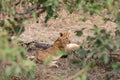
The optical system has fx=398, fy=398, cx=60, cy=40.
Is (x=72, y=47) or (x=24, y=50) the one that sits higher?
(x=24, y=50)

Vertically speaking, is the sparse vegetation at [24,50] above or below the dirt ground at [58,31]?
above

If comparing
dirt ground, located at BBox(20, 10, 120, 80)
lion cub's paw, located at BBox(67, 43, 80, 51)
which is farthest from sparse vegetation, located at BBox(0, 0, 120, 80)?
lion cub's paw, located at BBox(67, 43, 80, 51)

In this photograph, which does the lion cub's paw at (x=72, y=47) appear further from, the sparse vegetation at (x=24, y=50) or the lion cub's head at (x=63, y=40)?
the sparse vegetation at (x=24, y=50)

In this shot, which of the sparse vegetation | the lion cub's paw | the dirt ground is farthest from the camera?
the lion cub's paw

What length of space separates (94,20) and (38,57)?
8.71 ft

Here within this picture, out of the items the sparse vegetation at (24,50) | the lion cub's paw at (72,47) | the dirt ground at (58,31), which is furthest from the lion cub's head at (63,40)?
the sparse vegetation at (24,50)

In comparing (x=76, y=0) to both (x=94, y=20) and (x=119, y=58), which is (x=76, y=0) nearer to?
(x=119, y=58)

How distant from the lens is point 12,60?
74.6 inches

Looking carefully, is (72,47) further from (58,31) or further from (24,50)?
(24,50)

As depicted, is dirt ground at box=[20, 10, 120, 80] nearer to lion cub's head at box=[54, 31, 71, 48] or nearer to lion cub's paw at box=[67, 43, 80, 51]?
lion cub's paw at box=[67, 43, 80, 51]

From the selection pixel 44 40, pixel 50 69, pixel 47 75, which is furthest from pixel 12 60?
pixel 44 40

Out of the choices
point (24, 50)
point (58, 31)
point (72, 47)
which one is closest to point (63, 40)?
point (72, 47)

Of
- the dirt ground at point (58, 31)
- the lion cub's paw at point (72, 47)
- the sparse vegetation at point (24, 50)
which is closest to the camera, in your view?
the sparse vegetation at point (24, 50)

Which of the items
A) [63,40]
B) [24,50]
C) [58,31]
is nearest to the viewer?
[24,50]
